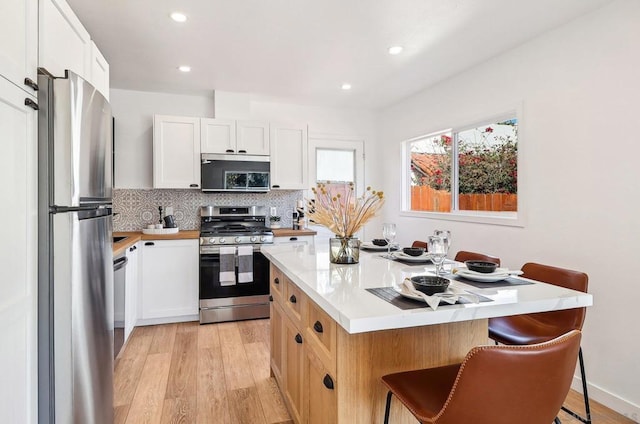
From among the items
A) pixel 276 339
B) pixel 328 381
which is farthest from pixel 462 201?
pixel 328 381

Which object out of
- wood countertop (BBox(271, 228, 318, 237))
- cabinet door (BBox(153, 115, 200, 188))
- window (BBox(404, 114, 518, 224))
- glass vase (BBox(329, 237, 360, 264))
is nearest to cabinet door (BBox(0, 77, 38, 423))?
glass vase (BBox(329, 237, 360, 264))

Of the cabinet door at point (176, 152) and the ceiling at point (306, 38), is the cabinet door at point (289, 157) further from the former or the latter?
the cabinet door at point (176, 152)

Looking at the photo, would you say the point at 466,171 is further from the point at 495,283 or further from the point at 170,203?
the point at 170,203

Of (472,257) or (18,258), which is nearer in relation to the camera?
(18,258)

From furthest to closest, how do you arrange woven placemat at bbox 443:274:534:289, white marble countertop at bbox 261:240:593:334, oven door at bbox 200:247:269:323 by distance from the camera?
1. oven door at bbox 200:247:269:323
2. woven placemat at bbox 443:274:534:289
3. white marble countertop at bbox 261:240:593:334

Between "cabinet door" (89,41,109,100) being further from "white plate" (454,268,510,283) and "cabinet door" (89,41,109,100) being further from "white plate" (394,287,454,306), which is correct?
"white plate" (454,268,510,283)

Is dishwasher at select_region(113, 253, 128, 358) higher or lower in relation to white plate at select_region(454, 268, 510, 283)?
lower

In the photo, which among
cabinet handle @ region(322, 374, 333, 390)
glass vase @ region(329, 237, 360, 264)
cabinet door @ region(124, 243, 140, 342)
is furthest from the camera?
cabinet door @ region(124, 243, 140, 342)

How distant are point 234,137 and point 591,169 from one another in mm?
3312

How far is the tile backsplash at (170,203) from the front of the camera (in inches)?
162

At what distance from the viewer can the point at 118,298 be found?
2.78 meters

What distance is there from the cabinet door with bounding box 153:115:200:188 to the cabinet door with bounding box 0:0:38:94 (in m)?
2.62

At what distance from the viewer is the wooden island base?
51.9 inches

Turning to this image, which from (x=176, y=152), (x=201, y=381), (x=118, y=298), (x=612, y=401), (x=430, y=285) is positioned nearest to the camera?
(x=430, y=285)
